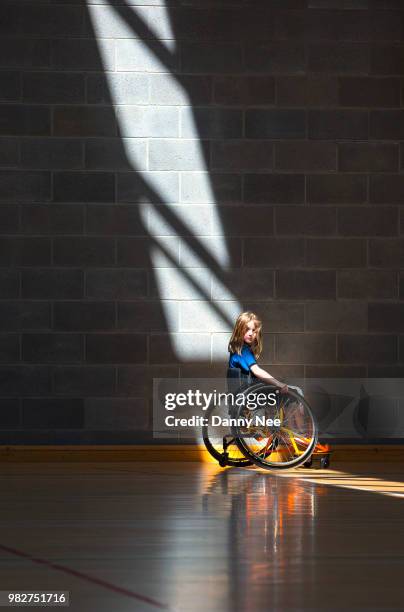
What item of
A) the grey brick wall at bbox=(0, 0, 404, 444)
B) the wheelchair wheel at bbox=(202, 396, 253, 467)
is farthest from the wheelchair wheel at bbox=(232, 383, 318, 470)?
the grey brick wall at bbox=(0, 0, 404, 444)

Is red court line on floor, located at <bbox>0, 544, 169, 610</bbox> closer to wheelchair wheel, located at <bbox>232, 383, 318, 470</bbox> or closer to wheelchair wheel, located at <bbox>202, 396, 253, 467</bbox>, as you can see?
wheelchair wheel, located at <bbox>232, 383, 318, 470</bbox>

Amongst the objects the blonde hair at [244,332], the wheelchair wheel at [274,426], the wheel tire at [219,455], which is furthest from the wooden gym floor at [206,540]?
the blonde hair at [244,332]

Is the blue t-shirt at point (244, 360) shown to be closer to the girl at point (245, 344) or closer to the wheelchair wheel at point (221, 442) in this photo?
the girl at point (245, 344)

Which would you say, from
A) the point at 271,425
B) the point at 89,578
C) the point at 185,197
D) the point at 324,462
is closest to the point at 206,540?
the point at 89,578

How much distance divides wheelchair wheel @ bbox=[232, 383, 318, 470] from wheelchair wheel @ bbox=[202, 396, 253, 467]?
13 cm

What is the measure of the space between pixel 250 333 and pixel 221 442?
0.95 meters

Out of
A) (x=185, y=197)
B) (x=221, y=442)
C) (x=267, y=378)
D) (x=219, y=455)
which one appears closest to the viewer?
(x=267, y=378)

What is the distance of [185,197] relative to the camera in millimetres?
8797

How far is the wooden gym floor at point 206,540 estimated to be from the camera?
11.4 ft

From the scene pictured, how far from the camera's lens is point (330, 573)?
3863 millimetres

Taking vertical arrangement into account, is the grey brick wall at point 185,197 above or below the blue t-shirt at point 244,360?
above

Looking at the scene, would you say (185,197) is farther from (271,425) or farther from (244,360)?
(271,425)

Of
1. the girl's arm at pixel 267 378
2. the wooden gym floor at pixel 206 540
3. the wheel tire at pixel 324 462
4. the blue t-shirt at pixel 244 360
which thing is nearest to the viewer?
the wooden gym floor at pixel 206 540

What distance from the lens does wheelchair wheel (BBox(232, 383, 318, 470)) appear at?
307 inches
